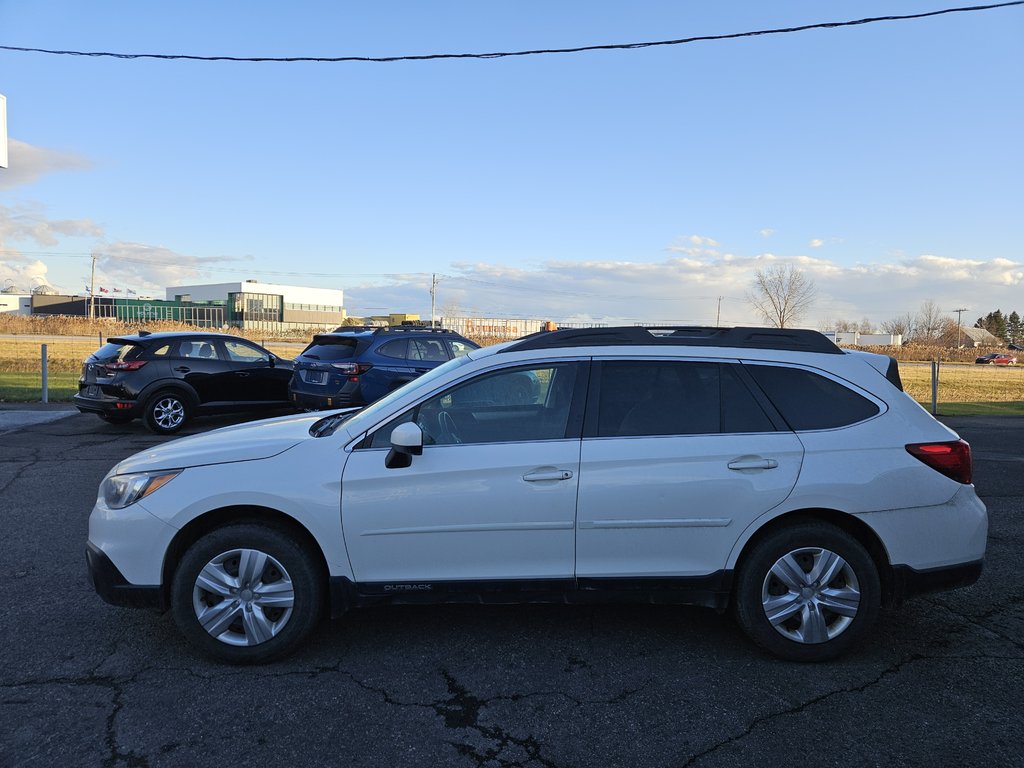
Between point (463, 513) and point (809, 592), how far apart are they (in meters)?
1.78

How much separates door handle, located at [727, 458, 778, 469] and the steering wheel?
4.55 ft

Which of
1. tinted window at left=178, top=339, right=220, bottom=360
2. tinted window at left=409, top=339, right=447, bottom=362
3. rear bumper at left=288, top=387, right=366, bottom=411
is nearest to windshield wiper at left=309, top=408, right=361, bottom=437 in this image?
rear bumper at left=288, top=387, right=366, bottom=411

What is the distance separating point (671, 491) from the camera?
3670 mm

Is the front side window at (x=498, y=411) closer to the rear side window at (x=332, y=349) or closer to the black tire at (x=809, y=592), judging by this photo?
the black tire at (x=809, y=592)

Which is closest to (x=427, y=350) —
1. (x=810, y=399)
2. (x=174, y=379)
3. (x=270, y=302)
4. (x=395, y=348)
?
(x=395, y=348)

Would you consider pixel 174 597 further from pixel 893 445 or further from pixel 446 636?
pixel 893 445

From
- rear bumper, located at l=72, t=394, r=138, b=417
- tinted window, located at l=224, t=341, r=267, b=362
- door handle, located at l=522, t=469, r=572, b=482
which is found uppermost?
tinted window, located at l=224, t=341, r=267, b=362

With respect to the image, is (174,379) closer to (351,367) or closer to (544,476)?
(351,367)

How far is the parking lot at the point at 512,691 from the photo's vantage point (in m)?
2.95

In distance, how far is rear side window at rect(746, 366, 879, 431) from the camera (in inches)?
152

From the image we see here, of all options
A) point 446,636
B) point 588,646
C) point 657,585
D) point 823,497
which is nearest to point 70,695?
point 446,636

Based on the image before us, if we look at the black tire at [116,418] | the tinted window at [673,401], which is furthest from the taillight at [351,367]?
the tinted window at [673,401]

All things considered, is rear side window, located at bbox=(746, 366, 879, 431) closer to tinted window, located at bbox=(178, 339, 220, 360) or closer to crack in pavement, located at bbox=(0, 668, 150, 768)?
crack in pavement, located at bbox=(0, 668, 150, 768)

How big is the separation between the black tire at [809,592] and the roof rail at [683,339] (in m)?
1.01
